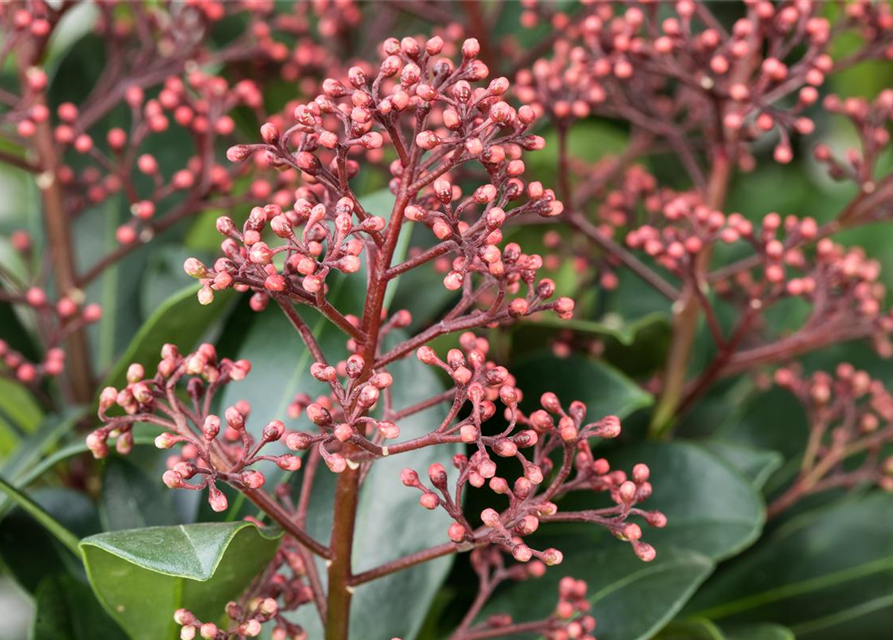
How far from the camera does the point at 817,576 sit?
1256 millimetres

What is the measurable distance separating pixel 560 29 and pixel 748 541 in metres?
0.72

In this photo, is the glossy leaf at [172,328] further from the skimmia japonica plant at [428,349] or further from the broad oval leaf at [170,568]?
the broad oval leaf at [170,568]

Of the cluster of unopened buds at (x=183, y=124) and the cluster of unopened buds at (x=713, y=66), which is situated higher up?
the cluster of unopened buds at (x=713, y=66)

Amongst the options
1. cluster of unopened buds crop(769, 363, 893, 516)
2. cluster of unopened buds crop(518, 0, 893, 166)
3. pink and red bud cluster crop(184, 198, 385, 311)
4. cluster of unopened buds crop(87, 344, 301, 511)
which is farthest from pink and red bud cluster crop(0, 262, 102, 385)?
cluster of unopened buds crop(769, 363, 893, 516)

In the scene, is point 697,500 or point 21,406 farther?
point 21,406

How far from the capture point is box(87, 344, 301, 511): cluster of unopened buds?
71 centimetres

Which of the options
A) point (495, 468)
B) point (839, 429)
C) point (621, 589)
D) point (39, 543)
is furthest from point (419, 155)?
point (839, 429)

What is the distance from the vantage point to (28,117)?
1087mm

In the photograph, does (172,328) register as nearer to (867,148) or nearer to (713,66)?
(713,66)

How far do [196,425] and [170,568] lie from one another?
0.15 metres

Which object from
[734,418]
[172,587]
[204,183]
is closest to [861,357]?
[734,418]

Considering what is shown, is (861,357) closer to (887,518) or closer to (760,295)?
(887,518)

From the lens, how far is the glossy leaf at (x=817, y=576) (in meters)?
1.22

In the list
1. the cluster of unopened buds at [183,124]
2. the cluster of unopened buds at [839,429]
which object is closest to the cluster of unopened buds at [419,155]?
the cluster of unopened buds at [183,124]
